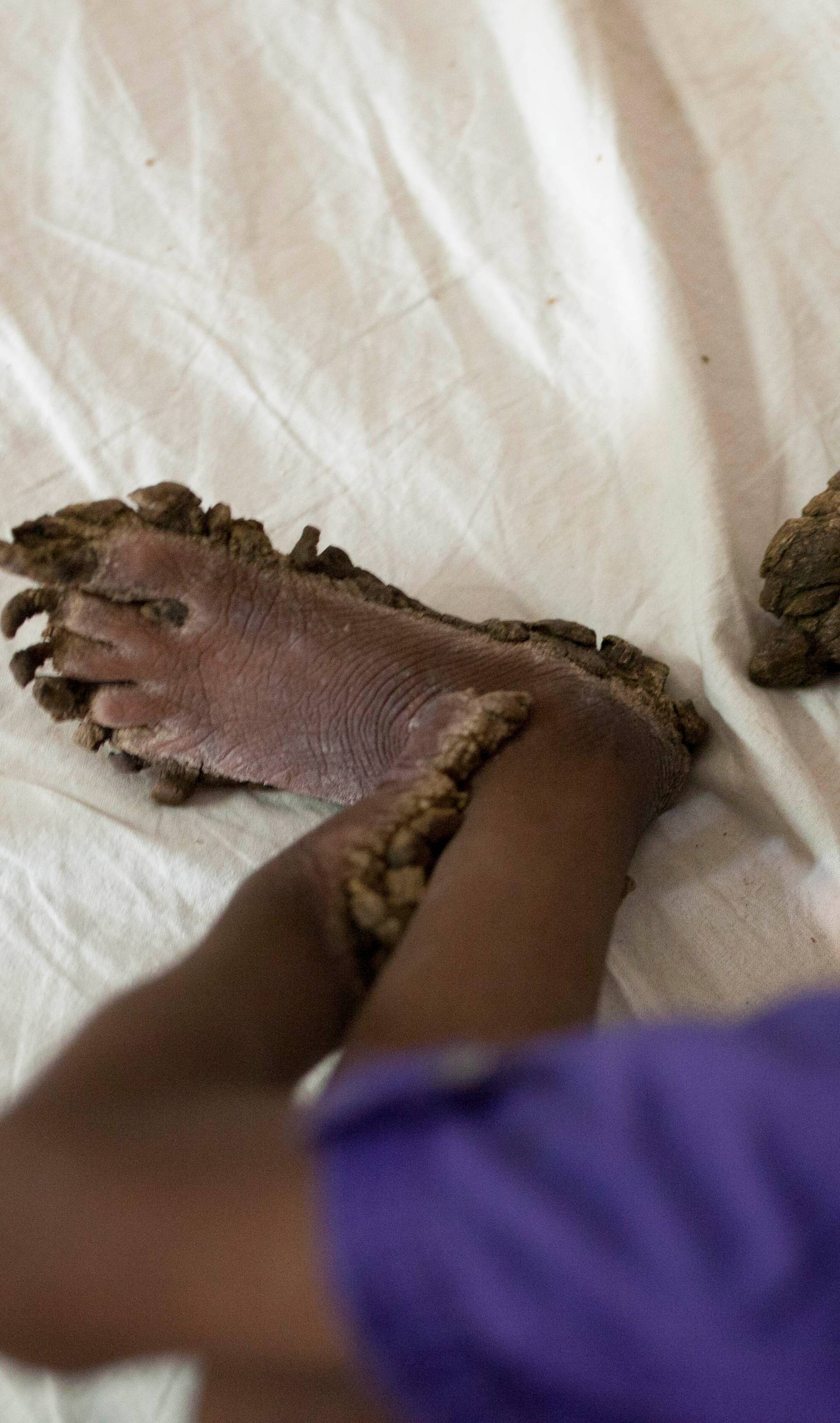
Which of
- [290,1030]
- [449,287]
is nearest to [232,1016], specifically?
[290,1030]

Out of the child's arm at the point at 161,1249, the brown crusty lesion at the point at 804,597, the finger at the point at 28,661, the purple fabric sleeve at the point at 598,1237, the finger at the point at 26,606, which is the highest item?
the finger at the point at 26,606

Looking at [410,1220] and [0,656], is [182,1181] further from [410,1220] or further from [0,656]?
[0,656]

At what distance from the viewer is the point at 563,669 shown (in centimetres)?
96

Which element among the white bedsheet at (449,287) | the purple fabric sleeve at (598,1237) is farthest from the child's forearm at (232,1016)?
the white bedsheet at (449,287)

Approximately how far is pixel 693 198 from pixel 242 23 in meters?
0.56

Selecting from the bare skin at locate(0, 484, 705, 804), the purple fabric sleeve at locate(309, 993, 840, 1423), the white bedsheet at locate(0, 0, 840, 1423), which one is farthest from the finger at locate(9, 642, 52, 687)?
the purple fabric sleeve at locate(309, 993, 840, 1423)

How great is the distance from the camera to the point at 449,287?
1307mm

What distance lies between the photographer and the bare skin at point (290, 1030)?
1.47 ft

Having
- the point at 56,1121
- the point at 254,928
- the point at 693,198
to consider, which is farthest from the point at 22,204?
the point at 56,1121

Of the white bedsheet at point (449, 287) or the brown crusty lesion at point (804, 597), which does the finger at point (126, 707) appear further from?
the brown crusty lesion at point (804, 597)

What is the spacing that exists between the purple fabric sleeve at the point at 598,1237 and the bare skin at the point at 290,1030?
0.03 meters

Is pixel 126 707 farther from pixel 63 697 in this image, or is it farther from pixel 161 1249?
pixel 161 1249

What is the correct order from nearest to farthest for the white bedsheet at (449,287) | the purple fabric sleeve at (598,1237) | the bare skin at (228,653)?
the purple fabric sleeve at (598,1237) → the bare skin at (228,653) → the white bedsheet at (449,287)

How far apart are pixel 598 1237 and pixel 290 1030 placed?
0.91 ft
